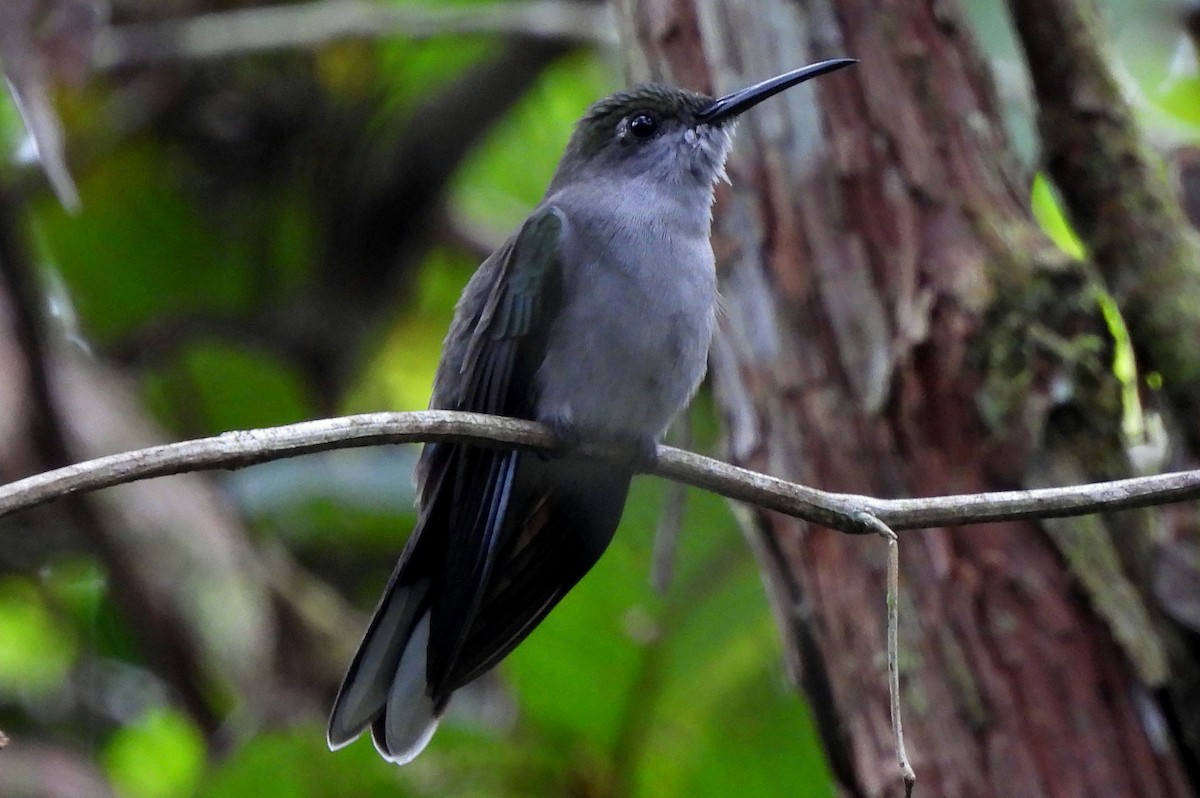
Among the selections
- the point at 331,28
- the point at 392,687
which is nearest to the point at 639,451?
the point at 392,687

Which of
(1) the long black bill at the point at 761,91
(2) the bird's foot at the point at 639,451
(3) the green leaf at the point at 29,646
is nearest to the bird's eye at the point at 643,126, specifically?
(1) the long black bill at the point at 761,91

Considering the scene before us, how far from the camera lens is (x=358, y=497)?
5.40 metres

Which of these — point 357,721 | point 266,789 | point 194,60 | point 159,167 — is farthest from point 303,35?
point 357,721

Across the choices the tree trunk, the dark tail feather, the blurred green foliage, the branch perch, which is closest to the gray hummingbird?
the dark tail feather

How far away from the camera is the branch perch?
185cm

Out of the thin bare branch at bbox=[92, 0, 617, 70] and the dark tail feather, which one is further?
the thin bare branch at bbox=[92, 0, 617, 70]

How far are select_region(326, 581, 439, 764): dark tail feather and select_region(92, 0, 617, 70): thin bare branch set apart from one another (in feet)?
9.26

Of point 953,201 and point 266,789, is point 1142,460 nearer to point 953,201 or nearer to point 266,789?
point 953,201

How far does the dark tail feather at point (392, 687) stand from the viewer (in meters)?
2.98

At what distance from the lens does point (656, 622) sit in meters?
4.14

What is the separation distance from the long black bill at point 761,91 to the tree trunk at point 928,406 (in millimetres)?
129

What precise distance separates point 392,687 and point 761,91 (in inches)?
63.4

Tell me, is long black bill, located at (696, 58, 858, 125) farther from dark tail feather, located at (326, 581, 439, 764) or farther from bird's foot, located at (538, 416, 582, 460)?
dark tail feather, located at (326, 581, 439, 764)

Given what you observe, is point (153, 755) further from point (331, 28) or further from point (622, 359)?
point (622, 359)
